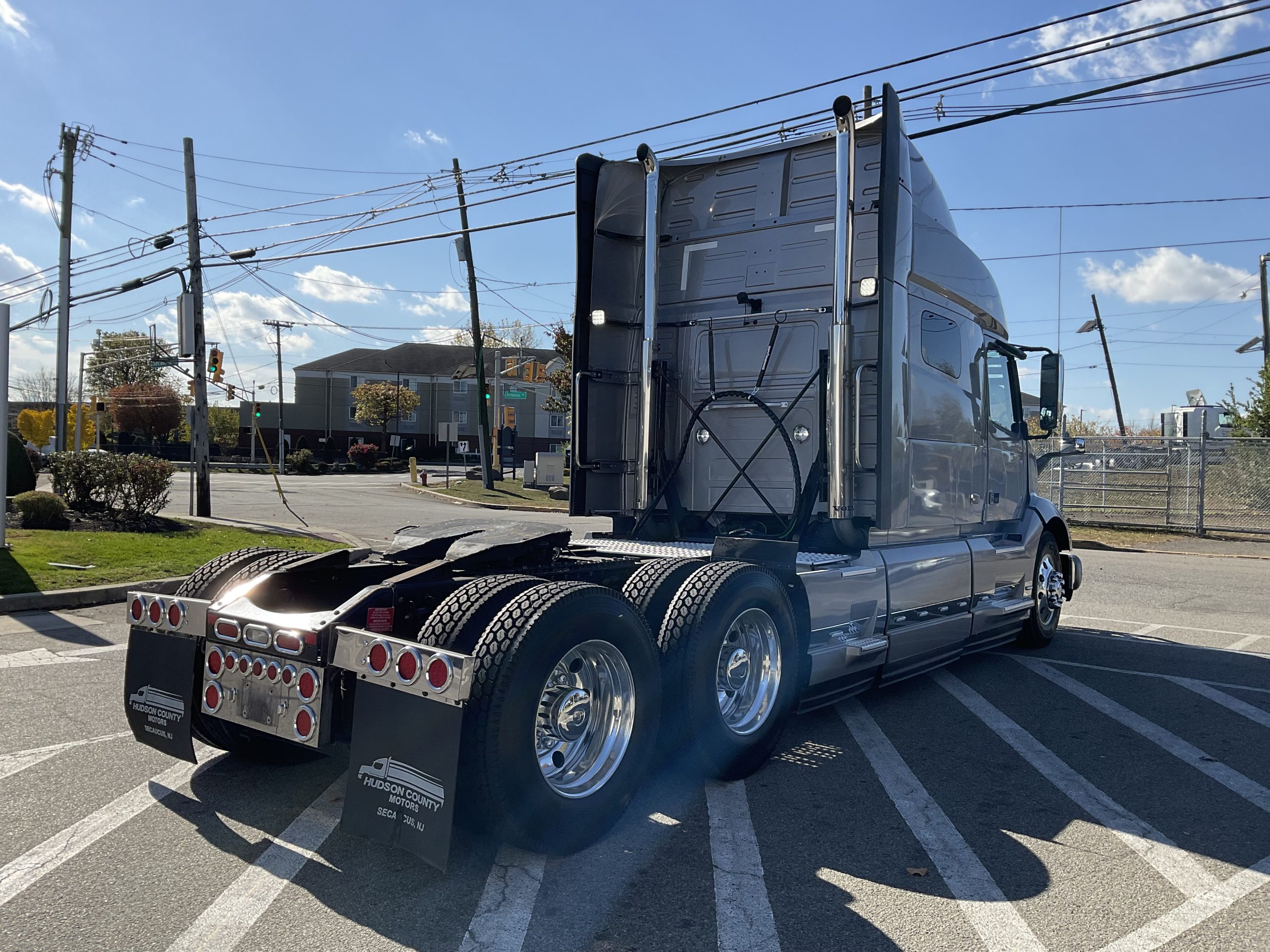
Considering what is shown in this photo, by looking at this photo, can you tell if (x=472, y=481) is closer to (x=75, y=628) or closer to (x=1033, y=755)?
(x=75, y=628)

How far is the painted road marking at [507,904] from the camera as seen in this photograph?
301cm

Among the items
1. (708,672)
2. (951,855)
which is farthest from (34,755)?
(951,855)

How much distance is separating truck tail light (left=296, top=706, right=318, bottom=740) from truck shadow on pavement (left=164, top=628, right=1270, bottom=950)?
48cm

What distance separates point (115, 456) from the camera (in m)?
15.5

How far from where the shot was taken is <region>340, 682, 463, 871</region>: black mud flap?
3186 mm

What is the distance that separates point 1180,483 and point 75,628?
21099 millimetres

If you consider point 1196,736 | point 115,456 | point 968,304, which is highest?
point 968,304

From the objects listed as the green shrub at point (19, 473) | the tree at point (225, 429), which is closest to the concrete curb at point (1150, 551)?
the green shrub at point (19, 473)

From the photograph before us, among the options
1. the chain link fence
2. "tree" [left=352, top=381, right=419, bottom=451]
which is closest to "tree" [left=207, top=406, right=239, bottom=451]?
"tree" [left=352, top=381, right=419, bottom=451]

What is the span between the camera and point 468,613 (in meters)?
3.59

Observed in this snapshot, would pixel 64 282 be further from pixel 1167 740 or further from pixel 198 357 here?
pixel 1167 740

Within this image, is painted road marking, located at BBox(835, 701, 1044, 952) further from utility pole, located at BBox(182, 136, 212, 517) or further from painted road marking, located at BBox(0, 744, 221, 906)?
utility pole, located at BBox(182, 136, 212, 517)

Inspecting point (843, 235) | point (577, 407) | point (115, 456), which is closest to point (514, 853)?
point (577, 407)

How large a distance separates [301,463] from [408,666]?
61241 mm
